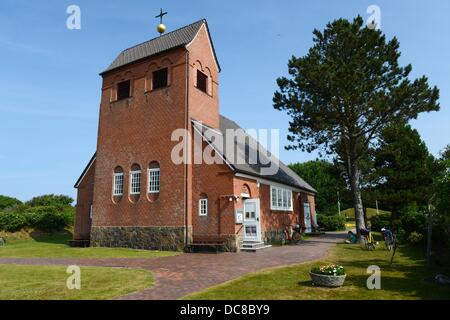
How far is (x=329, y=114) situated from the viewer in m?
20.6

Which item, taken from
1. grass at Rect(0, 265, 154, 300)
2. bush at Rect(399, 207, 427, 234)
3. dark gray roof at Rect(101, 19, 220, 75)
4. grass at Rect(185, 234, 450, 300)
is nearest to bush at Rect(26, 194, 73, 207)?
dark gray roof at Rect(101, 19, 220, 75)

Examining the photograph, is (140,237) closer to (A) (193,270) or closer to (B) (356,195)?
(A) (193,270)

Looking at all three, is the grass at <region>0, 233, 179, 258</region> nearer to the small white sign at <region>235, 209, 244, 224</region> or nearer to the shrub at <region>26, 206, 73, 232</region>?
the shrub at <region>26, 206, 73, 232</region>

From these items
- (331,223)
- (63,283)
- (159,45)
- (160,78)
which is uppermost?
(159,45)

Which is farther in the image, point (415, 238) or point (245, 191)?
point (245, 191)

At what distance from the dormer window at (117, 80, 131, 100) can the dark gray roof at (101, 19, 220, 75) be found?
1386 millimetres

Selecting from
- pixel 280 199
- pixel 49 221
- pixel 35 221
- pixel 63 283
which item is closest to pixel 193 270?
pixel 63 283

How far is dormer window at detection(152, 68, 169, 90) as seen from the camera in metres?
23.1

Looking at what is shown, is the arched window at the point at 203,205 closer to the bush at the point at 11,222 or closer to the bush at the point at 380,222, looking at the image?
the bush at the point at 380,222

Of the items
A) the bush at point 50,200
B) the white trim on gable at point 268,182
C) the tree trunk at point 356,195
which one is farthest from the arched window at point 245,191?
the bush at point 50,200

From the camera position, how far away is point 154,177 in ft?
72.9

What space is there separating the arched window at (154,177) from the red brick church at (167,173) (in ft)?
0.23

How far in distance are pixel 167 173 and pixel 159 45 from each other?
393 inches

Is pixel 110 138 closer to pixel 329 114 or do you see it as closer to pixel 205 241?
pixel 205 241
